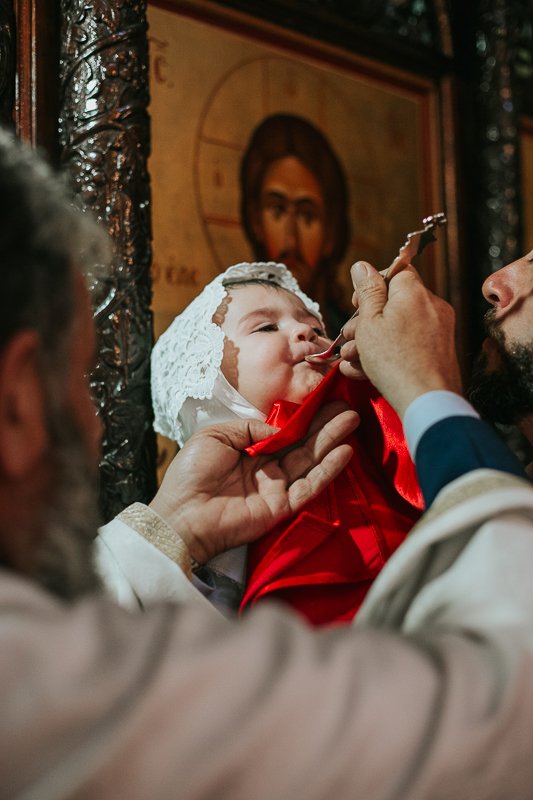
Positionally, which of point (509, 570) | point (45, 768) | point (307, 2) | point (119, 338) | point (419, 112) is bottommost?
point (45, 768)

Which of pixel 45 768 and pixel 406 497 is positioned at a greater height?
pixel 406 497

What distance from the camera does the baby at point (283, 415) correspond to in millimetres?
2379

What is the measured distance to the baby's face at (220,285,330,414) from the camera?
2.70 m

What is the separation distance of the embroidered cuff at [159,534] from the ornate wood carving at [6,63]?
1354 mm

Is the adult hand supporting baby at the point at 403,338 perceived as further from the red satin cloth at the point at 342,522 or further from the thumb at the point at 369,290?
the red satin cloth at the point at 342,522

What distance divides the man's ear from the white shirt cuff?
2.46 ft

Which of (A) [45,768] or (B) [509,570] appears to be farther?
(B) [509,570]

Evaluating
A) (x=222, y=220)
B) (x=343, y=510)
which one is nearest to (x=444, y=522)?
(x=343, y=510)

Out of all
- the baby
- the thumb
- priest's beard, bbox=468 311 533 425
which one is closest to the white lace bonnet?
the baby

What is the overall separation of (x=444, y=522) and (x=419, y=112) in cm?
344

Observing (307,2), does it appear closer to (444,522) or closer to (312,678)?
(444,522)

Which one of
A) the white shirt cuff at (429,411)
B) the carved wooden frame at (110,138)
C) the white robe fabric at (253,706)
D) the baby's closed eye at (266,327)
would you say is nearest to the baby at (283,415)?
the baby's closed eye at (266,327)

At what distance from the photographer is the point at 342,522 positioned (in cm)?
246

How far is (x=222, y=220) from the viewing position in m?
3.85
